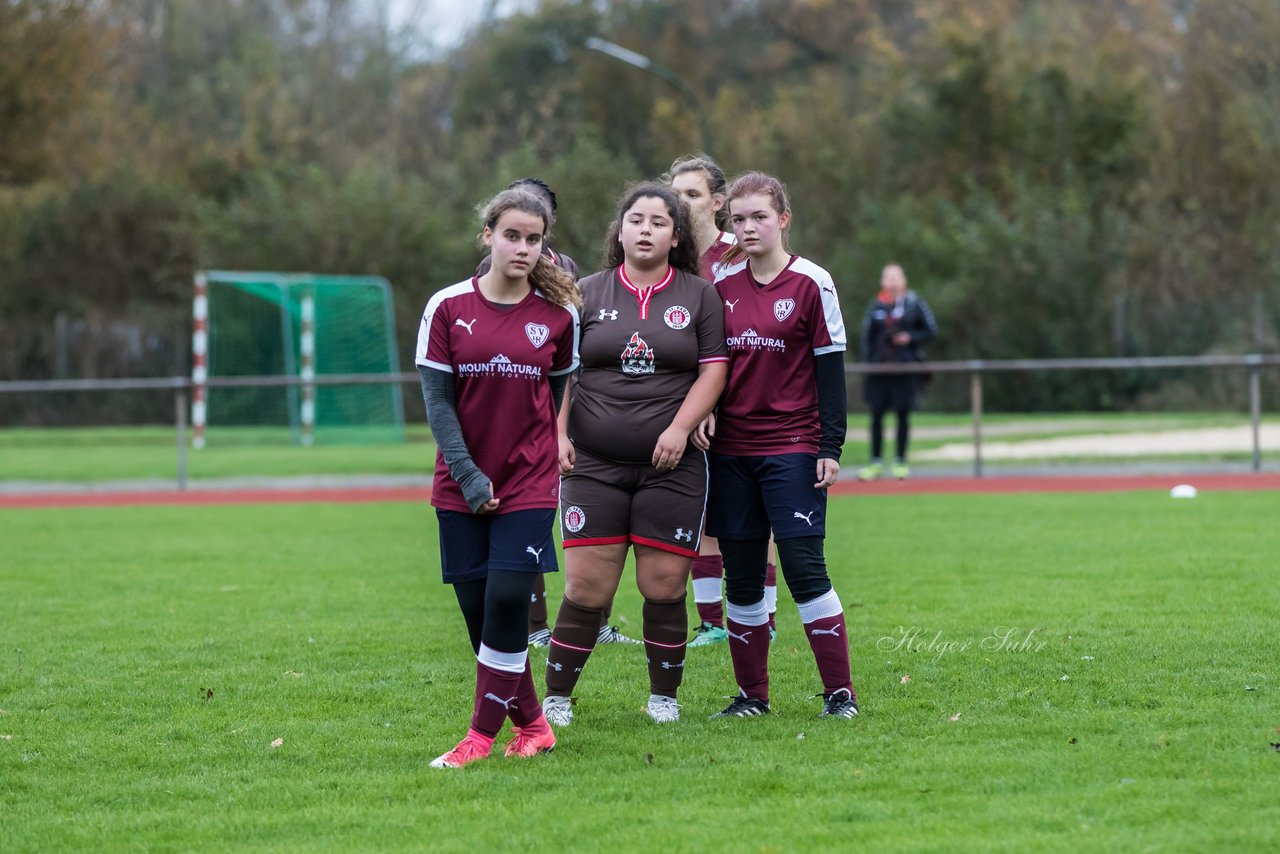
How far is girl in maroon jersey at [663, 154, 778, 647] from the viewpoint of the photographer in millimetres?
6863

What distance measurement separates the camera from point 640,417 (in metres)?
5.55

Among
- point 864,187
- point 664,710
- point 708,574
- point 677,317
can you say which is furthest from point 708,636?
point 864,187

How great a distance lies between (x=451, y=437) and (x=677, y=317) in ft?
3.16

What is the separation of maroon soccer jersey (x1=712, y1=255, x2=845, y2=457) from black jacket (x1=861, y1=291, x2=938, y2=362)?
1176 cm

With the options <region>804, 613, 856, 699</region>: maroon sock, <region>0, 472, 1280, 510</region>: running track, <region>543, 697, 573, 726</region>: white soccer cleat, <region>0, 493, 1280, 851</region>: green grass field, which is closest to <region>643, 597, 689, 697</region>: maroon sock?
<region>0, 493, 1280, 851</region>: green grass field

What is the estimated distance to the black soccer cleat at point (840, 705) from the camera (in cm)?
572

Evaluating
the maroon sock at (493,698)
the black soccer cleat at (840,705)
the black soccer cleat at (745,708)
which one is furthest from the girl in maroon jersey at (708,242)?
the maroon sock at (493,698)

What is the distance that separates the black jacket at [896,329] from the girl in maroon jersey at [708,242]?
1039cm

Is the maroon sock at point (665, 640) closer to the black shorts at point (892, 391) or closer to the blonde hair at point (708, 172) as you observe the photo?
the blonde hair at point (708, 172)

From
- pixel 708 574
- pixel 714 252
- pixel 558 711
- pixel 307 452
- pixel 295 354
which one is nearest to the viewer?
pixel 558 711

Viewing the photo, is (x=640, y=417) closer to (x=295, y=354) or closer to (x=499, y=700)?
(x=499, y=700)

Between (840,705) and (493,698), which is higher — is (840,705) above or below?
below

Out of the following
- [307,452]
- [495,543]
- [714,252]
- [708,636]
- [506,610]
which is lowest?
[307,452]

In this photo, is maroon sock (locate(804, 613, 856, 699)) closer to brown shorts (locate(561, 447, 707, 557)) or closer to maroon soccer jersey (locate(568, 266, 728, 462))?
brown shorts (locate(561, 447, 707, 557))
